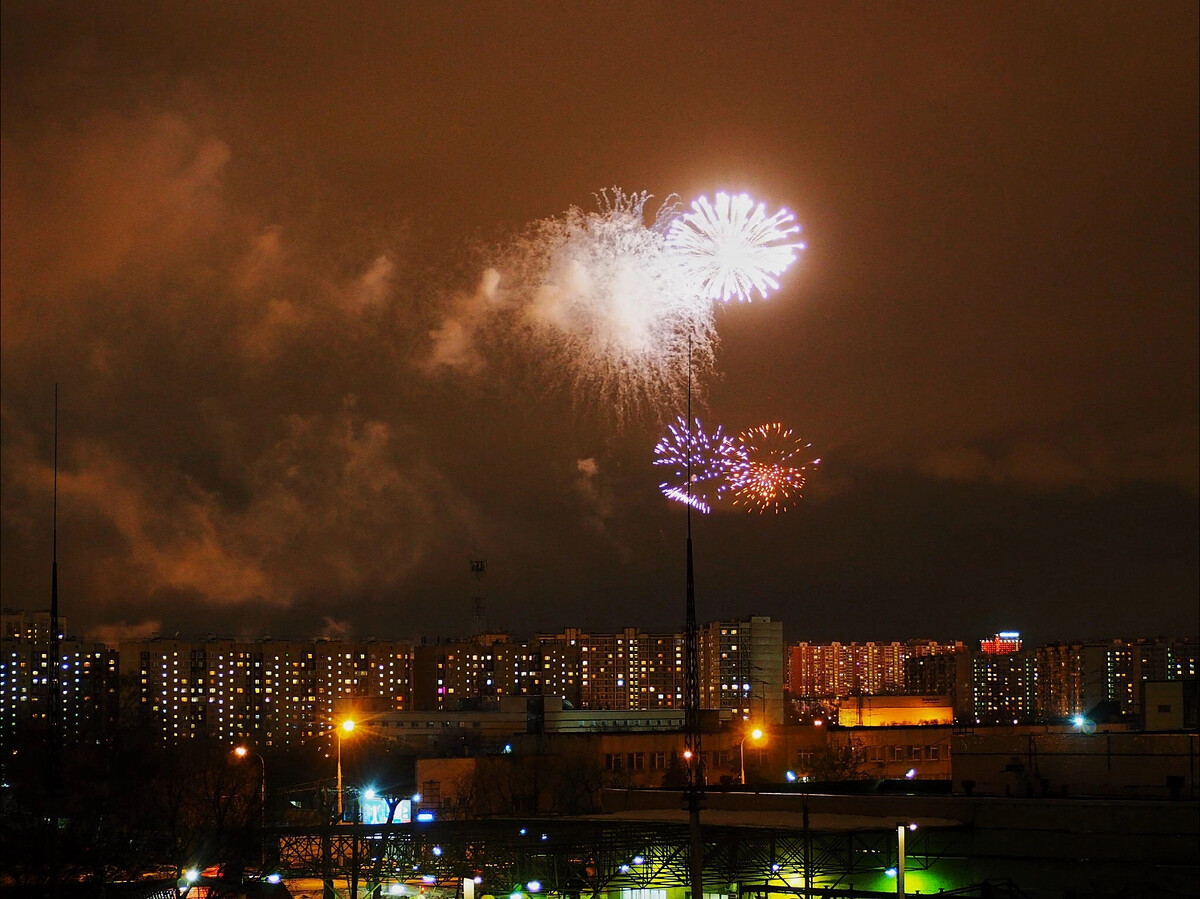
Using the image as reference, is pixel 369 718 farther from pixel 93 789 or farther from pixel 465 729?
pixel 93 789

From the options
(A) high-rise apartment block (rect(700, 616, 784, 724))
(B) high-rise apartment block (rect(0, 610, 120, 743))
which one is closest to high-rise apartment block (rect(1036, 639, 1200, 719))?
(A) high-rise apartment block (rect(700, 616, 784, 724))

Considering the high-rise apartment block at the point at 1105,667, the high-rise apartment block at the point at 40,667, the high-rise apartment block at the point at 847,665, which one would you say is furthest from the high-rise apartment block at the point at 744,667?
the high-rise apartment block at the point at 847,665

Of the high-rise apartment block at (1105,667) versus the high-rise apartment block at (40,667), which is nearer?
the high-rise apartment block at (40,667)

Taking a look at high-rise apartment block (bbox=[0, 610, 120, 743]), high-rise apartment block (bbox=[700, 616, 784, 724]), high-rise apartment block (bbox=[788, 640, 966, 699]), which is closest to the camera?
high-rise apartment block (bbox=[700, 616, 784, 724])

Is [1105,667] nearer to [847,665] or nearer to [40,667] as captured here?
[847,665]

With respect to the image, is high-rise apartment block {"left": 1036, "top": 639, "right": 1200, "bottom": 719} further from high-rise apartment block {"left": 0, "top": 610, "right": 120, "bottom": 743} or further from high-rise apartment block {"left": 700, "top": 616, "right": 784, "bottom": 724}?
high-rise apartment block {"left": 0, "top": 610, "right": 120, "bottom": 743}

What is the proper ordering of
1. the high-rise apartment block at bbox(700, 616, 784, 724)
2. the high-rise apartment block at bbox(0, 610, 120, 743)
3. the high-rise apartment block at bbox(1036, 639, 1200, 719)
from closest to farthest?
the high-rise apartment block at bbox(700, 616, 784, 724)
the high-rise apartment block at bbox(0, 610, 120, 743)
the high-rise apartment block at bbox(1036, 639, 1200, 719)

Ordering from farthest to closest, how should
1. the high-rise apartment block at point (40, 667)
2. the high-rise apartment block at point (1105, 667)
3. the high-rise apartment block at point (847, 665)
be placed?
the high-rise apartment block at point (847, 665), the high-rise apartment block at point (1105, 667), the high-rise apartment block at point (40, 667)

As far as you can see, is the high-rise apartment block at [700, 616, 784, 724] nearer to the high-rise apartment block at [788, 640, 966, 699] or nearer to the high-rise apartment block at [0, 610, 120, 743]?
the high-rise apartment block at [0, 610, 120, 743]

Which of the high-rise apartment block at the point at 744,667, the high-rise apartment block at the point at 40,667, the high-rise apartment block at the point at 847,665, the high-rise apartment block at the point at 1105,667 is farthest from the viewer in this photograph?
the high-rise apartment block at the point at 847,665

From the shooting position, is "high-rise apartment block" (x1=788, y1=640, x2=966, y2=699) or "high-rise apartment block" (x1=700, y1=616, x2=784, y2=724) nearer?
"high-rise apartment block" (x1=700, y1=616, x2=784, y2=724)

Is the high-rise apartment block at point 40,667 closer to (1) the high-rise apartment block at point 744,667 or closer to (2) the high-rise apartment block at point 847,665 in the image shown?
(1) the high-rise apartment block at point 744,667
